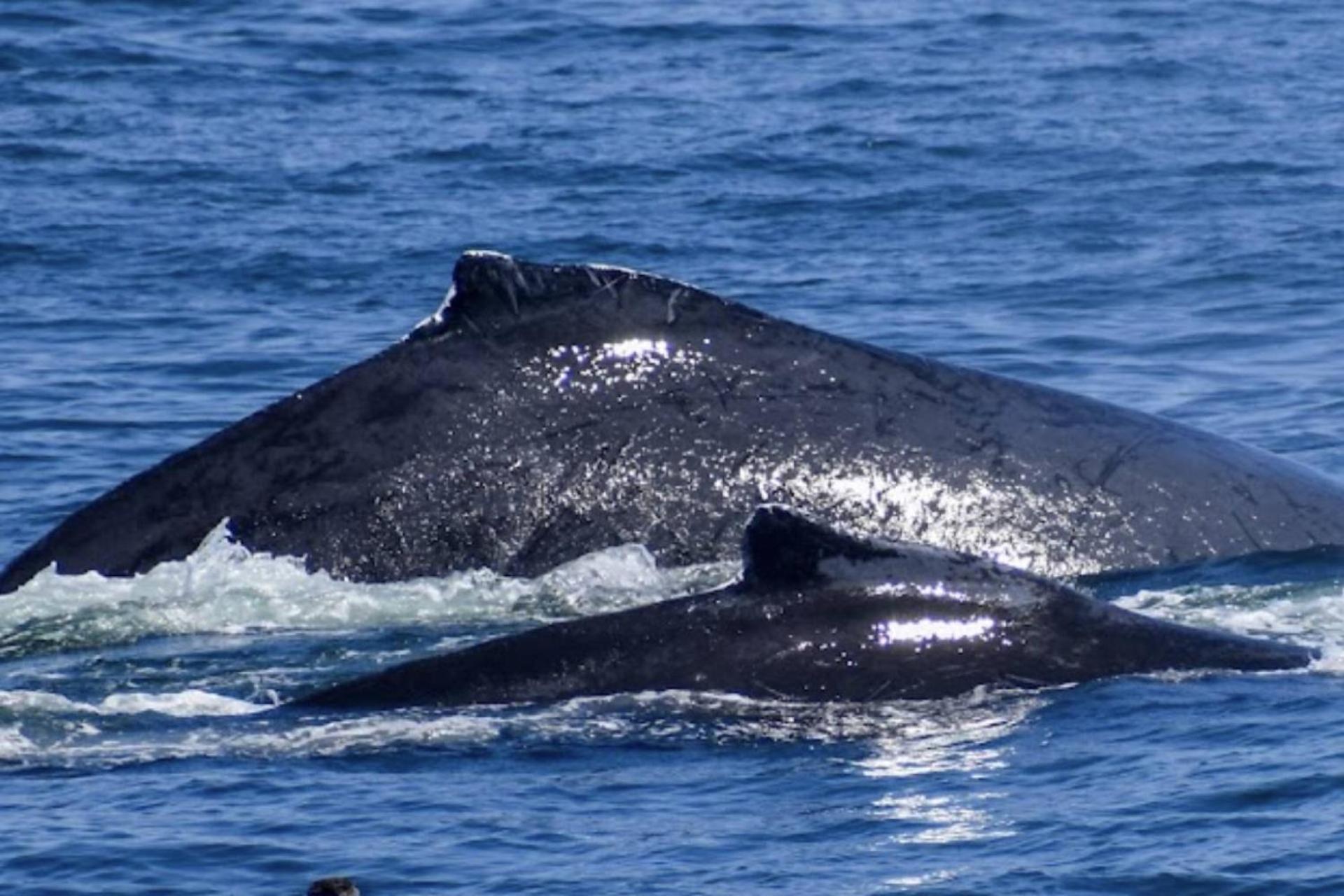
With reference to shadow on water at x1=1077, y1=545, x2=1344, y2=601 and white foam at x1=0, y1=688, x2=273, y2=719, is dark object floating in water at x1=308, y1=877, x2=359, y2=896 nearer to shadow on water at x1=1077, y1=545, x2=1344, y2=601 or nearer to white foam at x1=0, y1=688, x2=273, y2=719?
white foam at x1=0, y1=688, x2=273, y2=719

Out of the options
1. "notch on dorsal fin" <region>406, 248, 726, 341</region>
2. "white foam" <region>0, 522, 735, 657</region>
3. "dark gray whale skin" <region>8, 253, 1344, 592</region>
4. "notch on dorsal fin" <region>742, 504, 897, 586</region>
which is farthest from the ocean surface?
"notch on dorsal fin" <region>406, 248, 726, 341</region>

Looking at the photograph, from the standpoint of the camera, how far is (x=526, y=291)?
1216 cm

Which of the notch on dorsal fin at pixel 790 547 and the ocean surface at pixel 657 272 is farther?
the notch on dorsal fin at pixel 790 547

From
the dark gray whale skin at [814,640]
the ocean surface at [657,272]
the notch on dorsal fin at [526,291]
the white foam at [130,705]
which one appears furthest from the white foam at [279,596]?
the dark gray whale skin at [814,640]

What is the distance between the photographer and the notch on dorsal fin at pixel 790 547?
33.0 feet

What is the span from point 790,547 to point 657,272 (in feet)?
42.0

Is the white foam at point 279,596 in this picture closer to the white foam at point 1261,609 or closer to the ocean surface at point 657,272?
the ocean surface at point 657,272

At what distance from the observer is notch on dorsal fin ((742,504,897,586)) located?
10070 millimetres

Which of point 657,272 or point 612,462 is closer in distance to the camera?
point 612,462

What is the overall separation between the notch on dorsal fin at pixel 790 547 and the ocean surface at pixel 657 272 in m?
0.42

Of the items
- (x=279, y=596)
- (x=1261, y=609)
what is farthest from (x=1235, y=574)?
(x=279, y=596)

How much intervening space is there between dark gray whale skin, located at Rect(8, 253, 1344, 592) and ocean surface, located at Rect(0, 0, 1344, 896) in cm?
18

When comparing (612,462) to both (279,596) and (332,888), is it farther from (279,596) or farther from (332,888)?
(332,888)

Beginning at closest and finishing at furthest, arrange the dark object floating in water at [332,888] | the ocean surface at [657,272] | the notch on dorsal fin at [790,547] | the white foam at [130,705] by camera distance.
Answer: the dark object floating in water at [332,888] < the ocean surface at [657,272] < the notch on dorsal fin at [790,547] < the white foam at [130,705]
